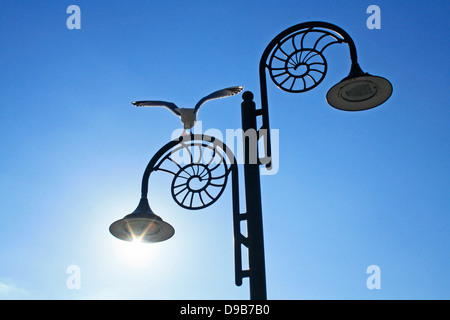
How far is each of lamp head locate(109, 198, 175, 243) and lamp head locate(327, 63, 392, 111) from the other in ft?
7.81

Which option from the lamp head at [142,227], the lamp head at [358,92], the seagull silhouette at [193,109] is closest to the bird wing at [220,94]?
the seagull silhouette at [193,109]

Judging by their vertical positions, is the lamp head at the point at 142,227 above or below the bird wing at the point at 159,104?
below

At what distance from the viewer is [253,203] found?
4238 mm

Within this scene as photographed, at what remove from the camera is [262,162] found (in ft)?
14.7

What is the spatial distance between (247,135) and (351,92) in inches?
55.0

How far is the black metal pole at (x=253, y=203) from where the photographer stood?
12.9 feet

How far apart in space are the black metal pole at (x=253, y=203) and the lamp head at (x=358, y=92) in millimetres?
1032

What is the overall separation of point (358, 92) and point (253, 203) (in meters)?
1.90

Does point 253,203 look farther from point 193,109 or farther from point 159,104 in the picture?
point 159,104

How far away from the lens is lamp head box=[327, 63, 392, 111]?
493cm

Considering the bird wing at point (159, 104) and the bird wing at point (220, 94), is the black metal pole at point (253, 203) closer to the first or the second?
the bird wing at point (220, 94)

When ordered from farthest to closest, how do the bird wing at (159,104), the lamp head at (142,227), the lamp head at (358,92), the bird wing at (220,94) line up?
the bird wing at (159,104)
the bird wing at (220,94)
the lamp head at (142,227)
the lamp head at (358,92)
